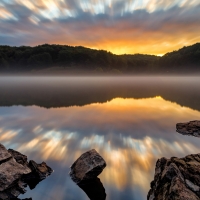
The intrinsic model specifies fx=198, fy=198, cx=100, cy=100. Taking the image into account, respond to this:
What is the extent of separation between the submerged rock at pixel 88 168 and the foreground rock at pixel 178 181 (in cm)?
267

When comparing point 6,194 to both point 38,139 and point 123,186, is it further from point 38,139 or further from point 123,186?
point 38,139

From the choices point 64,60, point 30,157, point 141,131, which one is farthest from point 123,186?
point 64,60

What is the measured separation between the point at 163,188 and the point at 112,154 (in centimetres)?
603

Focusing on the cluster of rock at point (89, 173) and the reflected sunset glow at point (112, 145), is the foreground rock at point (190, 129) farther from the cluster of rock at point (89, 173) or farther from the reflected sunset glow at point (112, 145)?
the cluster of rock at point (89, 173)

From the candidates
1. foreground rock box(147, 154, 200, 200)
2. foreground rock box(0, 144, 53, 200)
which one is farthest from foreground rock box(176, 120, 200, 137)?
foreground rock box(0, 144, 53, 200)

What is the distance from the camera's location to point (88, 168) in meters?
9.31

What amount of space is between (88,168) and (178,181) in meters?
4.32

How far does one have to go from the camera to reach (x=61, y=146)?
1414 centimetres

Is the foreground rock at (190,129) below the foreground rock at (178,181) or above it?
below

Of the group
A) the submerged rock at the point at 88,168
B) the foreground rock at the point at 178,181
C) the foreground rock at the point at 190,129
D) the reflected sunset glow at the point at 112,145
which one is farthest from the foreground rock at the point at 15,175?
the foreground rock at the point at 190,129

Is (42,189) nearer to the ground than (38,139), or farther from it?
farther from it

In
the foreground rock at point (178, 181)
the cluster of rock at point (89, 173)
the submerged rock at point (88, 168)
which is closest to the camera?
the foreground rock at point (178, 181)

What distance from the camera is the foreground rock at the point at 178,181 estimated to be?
5957 mm

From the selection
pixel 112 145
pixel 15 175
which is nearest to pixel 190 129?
pixel 112 145
